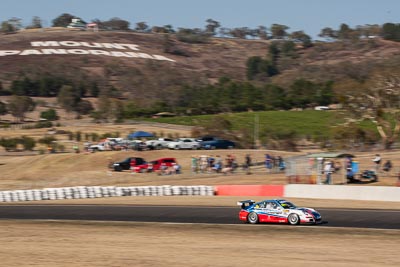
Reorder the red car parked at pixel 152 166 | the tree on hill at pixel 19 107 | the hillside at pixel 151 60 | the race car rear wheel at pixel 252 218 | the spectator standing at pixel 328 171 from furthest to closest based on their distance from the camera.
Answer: the hillside at pixel 151 60
the tree on hill at pixel 19 107
the red car parked at pixel 152 166
the spectator standing at pixel 328 171
the race car rear wheel at pixel 252 218

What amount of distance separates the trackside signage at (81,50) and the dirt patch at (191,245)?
144 meters

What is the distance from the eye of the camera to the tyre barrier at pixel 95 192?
39.7 metres

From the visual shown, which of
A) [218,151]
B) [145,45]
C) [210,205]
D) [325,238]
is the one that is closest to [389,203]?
[210,205]

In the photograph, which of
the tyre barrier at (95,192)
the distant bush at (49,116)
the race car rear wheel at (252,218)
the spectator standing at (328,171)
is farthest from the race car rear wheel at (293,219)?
the distant bush at (49,116)

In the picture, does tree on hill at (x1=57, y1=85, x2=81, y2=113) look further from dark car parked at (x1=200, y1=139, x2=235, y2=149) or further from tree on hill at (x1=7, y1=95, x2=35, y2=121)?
dark car parked at (x1=200, y1=139, x2=235, y2=149)

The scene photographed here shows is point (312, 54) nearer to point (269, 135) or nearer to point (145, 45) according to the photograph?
point (145, 45)

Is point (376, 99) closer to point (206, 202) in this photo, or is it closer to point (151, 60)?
point (206, 202)

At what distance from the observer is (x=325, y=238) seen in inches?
886

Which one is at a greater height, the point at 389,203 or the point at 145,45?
the point at 145,45

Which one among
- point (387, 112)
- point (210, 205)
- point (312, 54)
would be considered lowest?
point (210, 205)

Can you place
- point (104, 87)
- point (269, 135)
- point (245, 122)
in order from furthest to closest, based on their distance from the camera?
point (104, 87) → point (245, 122) → point (269, 135)

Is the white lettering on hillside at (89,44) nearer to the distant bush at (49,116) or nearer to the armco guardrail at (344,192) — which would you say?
the distant bush at (49,116)

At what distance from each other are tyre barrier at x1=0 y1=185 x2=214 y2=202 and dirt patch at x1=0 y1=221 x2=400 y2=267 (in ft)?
42.6

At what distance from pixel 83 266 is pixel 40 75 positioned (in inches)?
5033
